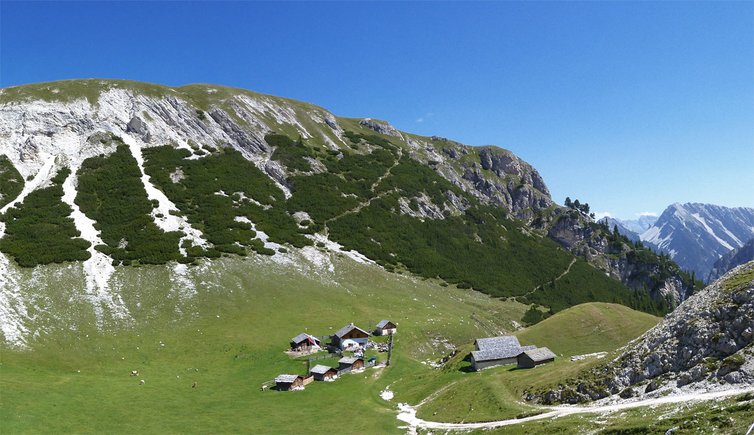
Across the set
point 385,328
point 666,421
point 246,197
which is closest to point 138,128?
point 246,197

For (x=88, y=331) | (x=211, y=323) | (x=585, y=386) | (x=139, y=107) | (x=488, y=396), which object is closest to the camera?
(x=585, y=386)

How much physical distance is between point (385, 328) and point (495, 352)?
25.8 m

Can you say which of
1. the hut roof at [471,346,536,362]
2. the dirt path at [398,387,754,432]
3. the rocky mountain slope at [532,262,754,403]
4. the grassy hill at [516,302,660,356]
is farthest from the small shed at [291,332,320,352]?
the rocky mountain slope at [532,262,754,403]

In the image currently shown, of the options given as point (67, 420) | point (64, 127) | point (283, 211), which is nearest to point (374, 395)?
point (67, 420)

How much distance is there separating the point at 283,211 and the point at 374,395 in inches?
3307

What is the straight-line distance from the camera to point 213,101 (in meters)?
183

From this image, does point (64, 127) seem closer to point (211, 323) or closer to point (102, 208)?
point (102, 208)

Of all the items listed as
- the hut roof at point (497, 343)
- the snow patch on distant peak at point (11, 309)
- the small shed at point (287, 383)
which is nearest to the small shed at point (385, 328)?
the hut roof at point (497, 343)

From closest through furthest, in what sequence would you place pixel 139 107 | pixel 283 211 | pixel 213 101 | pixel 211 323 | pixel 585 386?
pixel 585 386, pixel 211 323, pixel 283 211, pixel 139 107, pixel 213 101

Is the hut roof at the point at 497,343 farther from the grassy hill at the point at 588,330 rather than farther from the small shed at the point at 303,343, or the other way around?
the small shed at the point at 303,343

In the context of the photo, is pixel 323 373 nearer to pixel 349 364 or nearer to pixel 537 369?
pixel 349 364

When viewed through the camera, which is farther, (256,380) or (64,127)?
(64,127)

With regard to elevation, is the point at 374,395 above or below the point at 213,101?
below

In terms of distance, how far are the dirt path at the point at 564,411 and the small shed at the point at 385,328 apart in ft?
109
